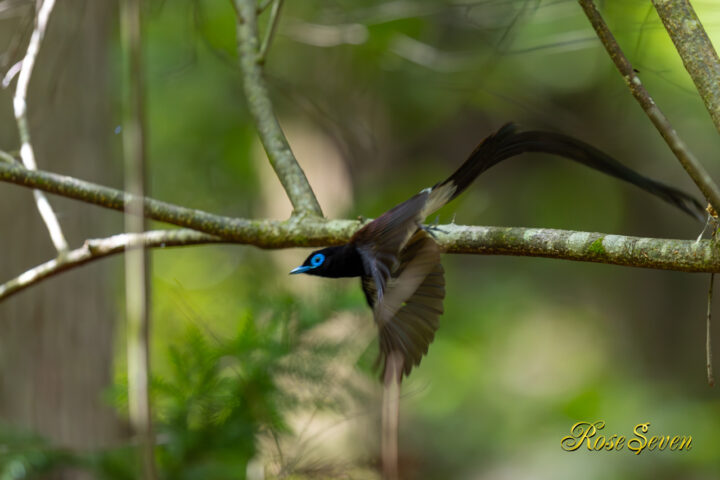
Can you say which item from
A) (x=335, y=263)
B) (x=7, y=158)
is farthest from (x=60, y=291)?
(x=335, y=263)

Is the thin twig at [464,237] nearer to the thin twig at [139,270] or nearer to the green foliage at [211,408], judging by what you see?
the thin twig at [139,270]

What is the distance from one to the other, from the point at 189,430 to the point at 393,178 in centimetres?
415

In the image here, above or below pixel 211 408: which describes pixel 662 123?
below

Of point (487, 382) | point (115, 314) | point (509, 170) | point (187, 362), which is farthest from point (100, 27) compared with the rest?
point (487, 382)

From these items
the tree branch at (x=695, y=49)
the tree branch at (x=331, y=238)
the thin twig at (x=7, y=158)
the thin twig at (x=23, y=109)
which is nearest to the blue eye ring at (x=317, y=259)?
the tree branch at (x=331, y=238)

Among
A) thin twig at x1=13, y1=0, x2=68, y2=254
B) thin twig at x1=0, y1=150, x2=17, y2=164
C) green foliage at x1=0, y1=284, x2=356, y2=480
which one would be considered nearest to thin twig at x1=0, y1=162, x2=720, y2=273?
thin twig at x1=0, y1=150, x2=17, y2=164

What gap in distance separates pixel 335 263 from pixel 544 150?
0.73 m

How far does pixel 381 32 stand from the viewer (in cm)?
511

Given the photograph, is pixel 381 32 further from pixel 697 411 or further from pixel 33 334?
pixel 697 411

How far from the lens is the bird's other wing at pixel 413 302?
166 cm

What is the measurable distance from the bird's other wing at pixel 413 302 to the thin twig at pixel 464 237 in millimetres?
99

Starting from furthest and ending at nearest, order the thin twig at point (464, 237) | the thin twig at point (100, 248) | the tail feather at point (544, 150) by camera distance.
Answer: the thin twig at point (100, 248), the tail feather at point (544, 150), the thin twig at point (464, 237)

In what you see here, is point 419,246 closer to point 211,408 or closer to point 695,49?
point 695,49

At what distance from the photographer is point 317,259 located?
2121 mm
